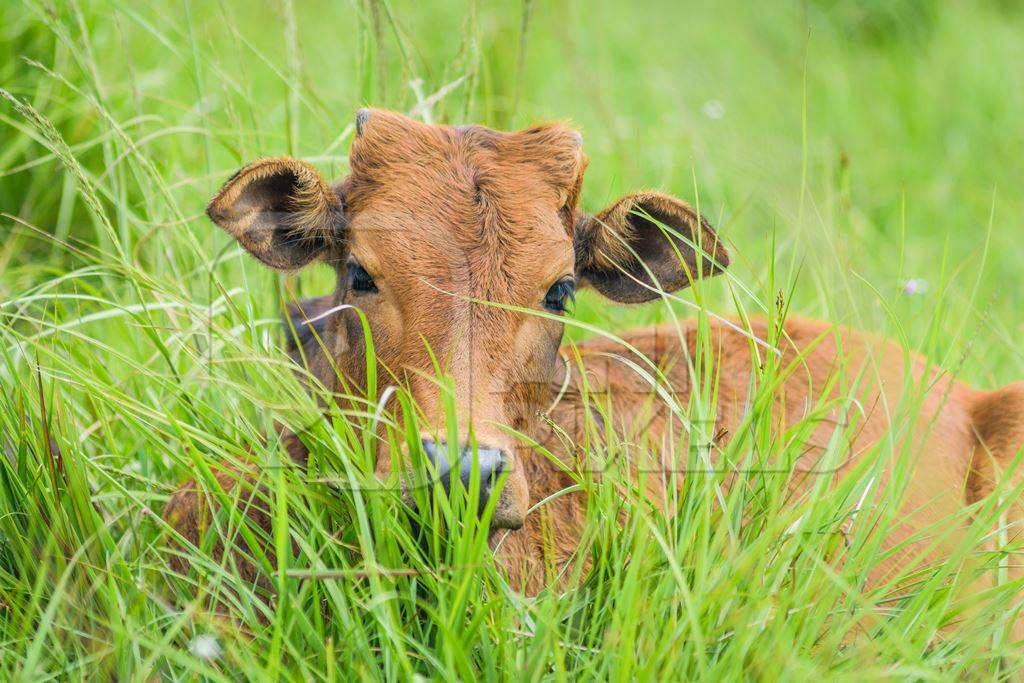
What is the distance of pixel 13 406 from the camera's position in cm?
337

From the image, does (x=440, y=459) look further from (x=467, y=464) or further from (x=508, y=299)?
(x=508, y=299)

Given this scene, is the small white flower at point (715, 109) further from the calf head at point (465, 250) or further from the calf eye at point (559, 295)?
the calf eye at point (559, 295)

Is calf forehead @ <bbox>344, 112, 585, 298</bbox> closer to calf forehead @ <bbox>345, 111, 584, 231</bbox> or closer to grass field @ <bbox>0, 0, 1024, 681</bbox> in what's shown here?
calf forehead @ <bbox>345, 111, 584, 231</bbox>

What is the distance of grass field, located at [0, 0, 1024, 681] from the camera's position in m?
2.77

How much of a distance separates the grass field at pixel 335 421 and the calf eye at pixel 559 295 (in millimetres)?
440

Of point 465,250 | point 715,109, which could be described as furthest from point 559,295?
point 715,109

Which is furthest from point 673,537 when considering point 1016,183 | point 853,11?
point 853,11

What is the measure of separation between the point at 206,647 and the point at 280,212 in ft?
5.12

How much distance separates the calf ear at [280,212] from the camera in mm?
3539

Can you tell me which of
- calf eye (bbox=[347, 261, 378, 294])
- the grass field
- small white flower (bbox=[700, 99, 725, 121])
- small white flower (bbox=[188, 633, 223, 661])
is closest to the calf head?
calf eye (bbox=[347, 261, 378, 294])

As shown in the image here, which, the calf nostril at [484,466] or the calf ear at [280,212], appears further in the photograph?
the calf ear at [280,212]

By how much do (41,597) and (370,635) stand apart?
2.92ft

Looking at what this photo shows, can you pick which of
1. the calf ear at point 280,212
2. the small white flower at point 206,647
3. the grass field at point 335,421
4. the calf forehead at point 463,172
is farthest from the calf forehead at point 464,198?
the small white flower at point 206,647

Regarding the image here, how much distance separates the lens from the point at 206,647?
8.71 feet
